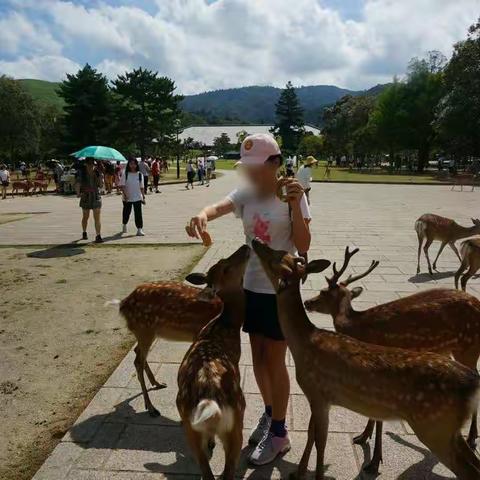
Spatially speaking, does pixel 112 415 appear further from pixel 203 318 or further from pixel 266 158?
pixel 266 158

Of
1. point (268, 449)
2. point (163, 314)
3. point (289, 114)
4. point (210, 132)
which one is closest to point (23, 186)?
point (163, 314)

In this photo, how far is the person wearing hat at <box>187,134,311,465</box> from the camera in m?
2.95

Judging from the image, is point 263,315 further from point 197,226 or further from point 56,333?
point 56,333

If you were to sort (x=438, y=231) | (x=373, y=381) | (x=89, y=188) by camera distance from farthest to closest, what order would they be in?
(x=89, y=188) < (x=438, y=231) < (x=373, y=381)

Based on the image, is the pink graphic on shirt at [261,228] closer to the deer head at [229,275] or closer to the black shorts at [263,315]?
the deer head at [229,275]

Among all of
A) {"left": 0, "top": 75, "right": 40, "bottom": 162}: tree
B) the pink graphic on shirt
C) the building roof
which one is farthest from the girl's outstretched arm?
the building roof

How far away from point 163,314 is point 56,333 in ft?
7.12

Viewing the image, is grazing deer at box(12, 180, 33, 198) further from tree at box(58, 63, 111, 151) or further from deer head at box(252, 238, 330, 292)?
deer head at box(252, 238, 330, 292)

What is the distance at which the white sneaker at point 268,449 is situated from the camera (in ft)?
10.3

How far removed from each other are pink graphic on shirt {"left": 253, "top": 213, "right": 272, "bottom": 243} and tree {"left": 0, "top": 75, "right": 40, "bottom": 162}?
51448 mm

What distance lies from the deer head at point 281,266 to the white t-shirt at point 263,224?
4.8 inches

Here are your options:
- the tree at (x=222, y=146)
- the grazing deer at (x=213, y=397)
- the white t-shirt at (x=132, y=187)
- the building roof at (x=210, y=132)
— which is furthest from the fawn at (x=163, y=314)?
the building roof at (x=210, y=132)

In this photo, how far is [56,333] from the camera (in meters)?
5.61

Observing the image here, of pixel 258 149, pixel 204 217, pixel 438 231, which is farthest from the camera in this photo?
pixel 438 231
